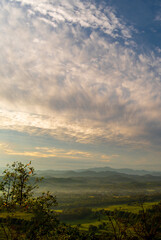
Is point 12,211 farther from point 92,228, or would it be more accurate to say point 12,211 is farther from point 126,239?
point 92,228

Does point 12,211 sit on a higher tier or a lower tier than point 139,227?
higher

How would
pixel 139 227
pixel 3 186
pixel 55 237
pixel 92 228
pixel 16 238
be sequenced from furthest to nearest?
pixel 92 228, pixel 55 237, pixel 139 227, pixel 3 186, pixel 16 238

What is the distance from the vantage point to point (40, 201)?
968 inches

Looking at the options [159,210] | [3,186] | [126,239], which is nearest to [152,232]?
[159,210]

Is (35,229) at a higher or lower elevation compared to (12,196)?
lower

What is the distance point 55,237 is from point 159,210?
84.8 feet

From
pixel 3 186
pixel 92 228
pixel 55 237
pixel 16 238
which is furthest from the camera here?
pixel 92 228

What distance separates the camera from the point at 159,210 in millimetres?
24328

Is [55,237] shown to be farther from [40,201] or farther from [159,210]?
[159,210]

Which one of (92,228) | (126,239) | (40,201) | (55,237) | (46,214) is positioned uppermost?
(40,201)

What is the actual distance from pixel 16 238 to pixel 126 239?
1834cm

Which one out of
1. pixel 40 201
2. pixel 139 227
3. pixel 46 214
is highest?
pixel 40 201

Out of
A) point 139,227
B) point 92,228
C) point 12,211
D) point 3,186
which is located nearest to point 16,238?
point 12,211

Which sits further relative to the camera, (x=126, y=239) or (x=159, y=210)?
(x=126, y=239)
